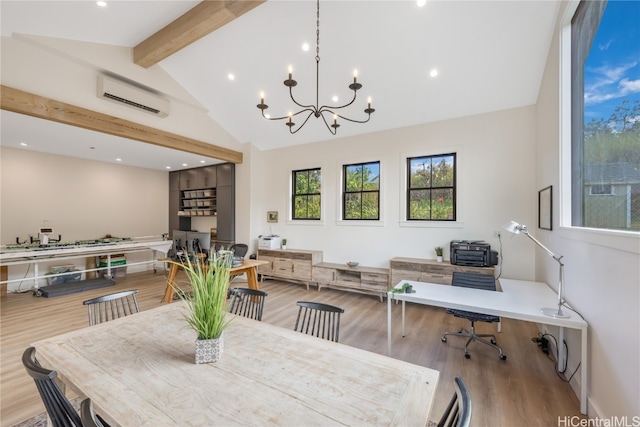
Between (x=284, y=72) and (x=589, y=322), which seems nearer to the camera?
(x=589, y=322)

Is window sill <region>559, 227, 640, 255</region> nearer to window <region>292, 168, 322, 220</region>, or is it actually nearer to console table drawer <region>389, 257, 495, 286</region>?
console table drawer <region>389, 257, 495, 286</region>

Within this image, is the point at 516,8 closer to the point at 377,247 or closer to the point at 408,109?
the point at 408,109

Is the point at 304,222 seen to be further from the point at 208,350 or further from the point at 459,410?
the point at 459,410

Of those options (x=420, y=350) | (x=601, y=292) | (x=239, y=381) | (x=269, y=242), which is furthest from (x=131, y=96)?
(x=601, y=292)

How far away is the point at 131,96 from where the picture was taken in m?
4.00

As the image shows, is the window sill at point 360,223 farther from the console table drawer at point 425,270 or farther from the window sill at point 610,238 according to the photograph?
the window sill at point 610,238

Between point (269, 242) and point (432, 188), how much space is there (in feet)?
11.8

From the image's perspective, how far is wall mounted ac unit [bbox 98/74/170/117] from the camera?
374 cm

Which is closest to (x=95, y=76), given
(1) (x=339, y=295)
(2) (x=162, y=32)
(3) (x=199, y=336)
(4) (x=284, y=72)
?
(2) (x=162, y=32)

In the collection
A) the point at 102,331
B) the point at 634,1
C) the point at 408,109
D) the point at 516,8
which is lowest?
the point at 102,331

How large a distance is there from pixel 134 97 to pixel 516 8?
5.18 metres

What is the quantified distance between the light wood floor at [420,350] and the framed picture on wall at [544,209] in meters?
1.38

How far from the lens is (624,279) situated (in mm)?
1429

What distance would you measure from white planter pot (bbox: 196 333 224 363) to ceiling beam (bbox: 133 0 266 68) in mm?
3322
